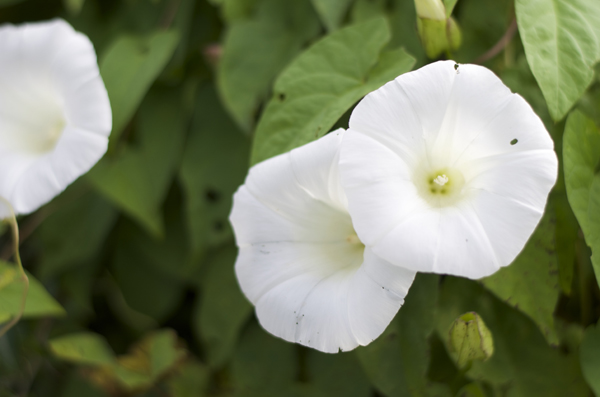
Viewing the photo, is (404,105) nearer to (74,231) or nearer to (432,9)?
(432,9)

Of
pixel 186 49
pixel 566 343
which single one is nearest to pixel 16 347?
pixel 186 49

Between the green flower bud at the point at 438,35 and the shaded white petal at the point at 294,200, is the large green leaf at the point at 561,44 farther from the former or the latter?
the shaded white petal at the point at 294,200

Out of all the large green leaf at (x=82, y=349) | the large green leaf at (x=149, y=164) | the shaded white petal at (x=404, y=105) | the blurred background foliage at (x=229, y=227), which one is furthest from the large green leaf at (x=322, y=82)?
the large green leaf at (x=82, y=349)

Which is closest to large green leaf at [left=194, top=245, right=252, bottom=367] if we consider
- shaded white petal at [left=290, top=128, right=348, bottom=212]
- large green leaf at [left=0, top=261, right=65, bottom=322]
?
large green leaf at [left=0, top=261, right=65, bottom=322]

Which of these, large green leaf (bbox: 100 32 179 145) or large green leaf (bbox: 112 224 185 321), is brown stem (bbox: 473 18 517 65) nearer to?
large green leaf (bbox: 100 32 179 145)

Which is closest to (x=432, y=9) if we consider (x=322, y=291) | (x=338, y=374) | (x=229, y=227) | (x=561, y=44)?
(x=561, y=44)
